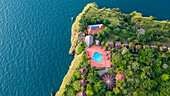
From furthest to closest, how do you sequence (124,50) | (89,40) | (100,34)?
(100,34) → (89,40) → (124,50)

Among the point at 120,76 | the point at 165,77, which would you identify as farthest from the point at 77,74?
the point at 165,77

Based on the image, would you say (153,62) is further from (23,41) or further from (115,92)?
(23,41)

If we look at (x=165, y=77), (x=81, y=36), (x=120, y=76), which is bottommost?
(x=165, y=77)

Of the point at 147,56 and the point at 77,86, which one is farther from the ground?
the point at 147,56

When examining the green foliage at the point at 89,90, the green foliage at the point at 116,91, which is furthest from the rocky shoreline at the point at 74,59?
the green foliage at the point at 116,91

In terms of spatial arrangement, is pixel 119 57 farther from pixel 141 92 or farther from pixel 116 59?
pixel 141 92

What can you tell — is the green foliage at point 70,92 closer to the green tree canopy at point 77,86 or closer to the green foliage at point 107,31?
the green tree canopy at point 77,86

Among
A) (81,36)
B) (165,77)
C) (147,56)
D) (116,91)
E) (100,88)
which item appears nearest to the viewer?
(116,91)

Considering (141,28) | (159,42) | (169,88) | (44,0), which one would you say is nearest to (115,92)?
(169,88)
